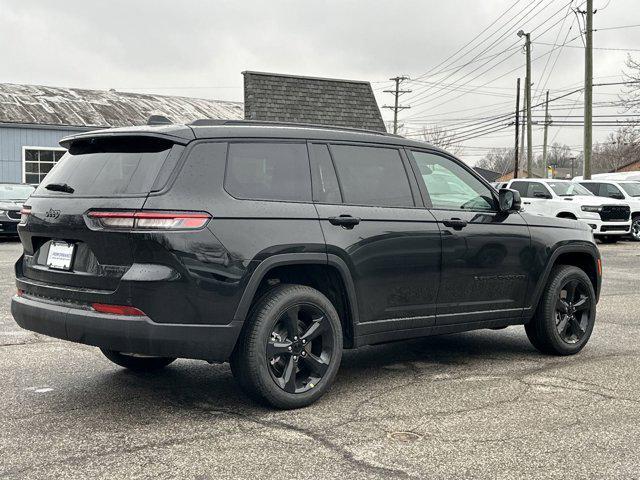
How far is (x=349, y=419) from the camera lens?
460cm

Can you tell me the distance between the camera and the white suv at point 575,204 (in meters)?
20.3

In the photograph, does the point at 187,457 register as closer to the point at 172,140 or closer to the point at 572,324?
the point at 172,140

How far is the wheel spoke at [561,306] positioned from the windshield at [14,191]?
1658 centimetres

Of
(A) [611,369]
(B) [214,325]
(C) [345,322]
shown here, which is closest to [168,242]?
(B) [214,325]

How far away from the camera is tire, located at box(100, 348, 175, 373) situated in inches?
223

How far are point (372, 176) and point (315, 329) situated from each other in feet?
4.00

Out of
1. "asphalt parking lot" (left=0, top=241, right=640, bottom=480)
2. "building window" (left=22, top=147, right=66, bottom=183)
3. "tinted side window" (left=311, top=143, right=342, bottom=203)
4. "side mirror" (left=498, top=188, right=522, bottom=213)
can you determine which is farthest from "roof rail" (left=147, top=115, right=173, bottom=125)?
"building window" (left=22, top=147, right=66, bottom=183)

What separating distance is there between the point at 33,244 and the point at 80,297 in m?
0.71

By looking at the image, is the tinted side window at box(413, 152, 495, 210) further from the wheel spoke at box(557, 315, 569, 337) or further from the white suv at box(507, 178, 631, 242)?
the white suv at box(507, 178, 631, 242)

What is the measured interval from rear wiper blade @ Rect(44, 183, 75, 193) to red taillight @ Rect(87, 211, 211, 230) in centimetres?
55

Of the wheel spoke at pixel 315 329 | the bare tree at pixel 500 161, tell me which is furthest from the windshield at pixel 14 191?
the bare tree at pixel 500 161

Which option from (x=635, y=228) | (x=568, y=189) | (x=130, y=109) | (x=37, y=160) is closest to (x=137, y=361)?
(x=568, y=189)

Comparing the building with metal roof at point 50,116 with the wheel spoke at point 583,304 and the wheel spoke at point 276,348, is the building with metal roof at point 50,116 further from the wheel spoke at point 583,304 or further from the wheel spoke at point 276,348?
the wheel spoke at point 276,348

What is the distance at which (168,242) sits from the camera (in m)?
4.31
